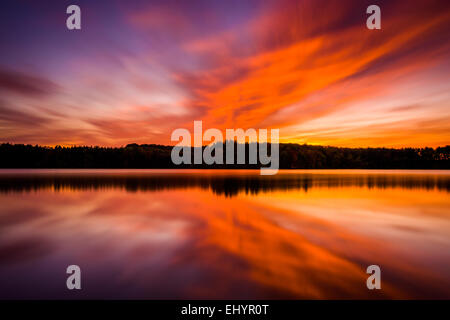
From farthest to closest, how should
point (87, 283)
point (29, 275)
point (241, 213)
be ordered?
point (241, 213) → point (29, 275) → point (87, 283)

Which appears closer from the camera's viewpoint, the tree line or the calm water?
A: the calm water

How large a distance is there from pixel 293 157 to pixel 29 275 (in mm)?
112673

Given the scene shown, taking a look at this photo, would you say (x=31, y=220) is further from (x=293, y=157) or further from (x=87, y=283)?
(x=293, y=157)

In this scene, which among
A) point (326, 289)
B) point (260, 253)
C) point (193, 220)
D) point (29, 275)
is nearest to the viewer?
point (326, 289)

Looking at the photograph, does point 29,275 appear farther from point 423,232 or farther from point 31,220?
point 423,232

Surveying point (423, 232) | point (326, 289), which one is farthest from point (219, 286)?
point (423, 232)

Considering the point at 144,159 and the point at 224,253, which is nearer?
the point at 224,253

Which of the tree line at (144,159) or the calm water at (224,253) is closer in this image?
the calm water at (224,253)

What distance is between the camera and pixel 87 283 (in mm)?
4707

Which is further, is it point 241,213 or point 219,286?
point 241,213

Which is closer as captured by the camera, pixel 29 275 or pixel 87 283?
pixel 87 283

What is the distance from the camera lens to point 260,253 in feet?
20.8
